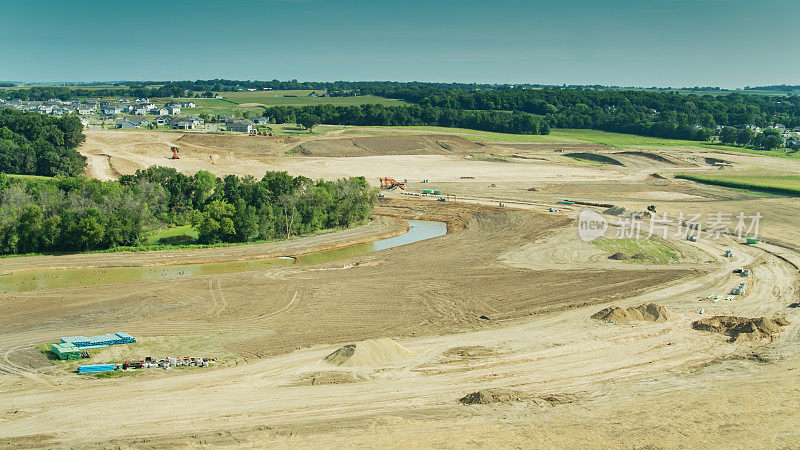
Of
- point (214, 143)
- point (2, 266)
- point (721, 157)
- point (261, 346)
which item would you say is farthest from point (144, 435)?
point (721, 157)

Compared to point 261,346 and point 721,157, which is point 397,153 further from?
point 261,346

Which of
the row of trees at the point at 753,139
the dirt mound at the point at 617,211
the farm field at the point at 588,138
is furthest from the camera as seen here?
the farm field at the point at 588,138

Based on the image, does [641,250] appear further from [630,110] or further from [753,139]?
[630,110]

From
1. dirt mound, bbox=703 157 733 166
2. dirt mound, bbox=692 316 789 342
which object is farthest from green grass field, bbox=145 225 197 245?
dirt mound, bbox=703 157 733 166

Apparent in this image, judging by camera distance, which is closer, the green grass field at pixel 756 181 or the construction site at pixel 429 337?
the construction site at pixel 429 337

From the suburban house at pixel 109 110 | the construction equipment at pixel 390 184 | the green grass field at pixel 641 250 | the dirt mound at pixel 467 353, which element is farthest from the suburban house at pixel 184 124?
the dirt mound at pixel 467 353

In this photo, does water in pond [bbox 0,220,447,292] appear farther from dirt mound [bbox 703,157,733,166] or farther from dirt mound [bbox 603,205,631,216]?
dirt mound [bbox 703,157,733,166]

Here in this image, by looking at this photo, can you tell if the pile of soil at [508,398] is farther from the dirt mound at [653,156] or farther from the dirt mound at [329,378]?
the dirt mound at [653,156]
